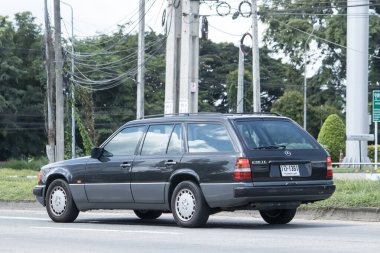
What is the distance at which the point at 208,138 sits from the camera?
15.1 metres

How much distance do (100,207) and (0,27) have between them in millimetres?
64019

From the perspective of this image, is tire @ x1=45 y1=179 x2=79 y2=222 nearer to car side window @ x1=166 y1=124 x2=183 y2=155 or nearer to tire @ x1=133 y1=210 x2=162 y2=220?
tire @ x1=133 y1=210 x2=162 y2=220

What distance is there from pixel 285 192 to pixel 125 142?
9.77ft

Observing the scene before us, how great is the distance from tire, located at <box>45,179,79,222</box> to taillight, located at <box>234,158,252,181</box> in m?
3.47

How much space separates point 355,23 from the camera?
169 feet

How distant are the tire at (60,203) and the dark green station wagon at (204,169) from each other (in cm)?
2

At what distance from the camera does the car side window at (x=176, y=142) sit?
1525cm

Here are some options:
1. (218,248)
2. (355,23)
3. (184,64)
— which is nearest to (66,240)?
(218,248)

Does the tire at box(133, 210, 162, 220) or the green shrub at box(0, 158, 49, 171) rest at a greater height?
the tire at box(133, 210, 162, 220)

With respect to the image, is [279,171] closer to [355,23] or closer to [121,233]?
[121,233]

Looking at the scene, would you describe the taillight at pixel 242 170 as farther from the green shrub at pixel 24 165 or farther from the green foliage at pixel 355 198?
the green shrub at pixel 24 165

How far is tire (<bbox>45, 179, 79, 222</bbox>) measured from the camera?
1661 centimetres

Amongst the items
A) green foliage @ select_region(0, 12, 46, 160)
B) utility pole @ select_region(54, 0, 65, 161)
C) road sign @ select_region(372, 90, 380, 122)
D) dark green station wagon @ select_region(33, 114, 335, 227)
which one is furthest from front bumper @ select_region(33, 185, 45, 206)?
green foliage @ select_region(0, 12, 46, 160)

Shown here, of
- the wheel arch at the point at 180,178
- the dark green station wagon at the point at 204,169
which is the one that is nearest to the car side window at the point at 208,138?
the dark green station wagon at the point at 204,169
